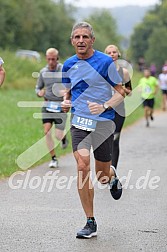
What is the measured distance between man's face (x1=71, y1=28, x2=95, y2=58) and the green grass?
420 centimetres

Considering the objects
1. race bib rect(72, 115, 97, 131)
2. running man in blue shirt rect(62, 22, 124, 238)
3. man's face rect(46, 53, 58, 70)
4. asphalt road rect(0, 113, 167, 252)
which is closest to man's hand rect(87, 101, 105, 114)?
running man in blue shirt rect(62, 22, 124, 238)

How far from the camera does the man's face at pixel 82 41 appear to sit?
6984 millimetres

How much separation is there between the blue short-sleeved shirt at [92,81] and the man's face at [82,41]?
10 centimetres

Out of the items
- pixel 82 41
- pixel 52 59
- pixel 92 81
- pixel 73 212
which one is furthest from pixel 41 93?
pixel 82 41

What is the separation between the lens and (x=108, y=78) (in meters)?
7.11

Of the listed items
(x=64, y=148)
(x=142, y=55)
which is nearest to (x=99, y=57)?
(x=64, y=148)

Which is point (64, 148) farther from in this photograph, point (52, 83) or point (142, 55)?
point (142, 55)

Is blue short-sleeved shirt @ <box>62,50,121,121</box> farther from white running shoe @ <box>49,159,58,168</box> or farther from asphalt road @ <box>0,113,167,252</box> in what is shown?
white running shoe @ <box>49,159,58,168</box>

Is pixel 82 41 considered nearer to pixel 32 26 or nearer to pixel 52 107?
pixel 52 107

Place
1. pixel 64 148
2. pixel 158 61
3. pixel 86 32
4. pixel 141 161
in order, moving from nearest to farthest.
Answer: pixel 86 32 < pixel 141 161 < pixel 64 148 < pixel 158 61

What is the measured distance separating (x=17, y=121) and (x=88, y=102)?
1327 cm

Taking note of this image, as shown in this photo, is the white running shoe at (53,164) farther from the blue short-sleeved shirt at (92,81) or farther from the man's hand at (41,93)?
the blue short-sleeved shirt at (92,81)

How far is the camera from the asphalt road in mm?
6582

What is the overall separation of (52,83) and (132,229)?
5150 mm
